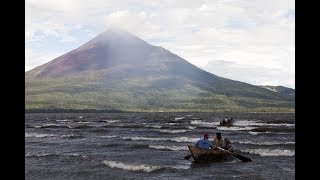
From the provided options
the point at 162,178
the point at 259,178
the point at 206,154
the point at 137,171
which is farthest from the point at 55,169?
the point at 259,178

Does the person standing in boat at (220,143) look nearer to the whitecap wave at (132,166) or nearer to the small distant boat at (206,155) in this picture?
the small distant boat at (206,155)

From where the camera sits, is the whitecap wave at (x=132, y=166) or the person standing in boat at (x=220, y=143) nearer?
the whitecap wave at (x=132, y=166)

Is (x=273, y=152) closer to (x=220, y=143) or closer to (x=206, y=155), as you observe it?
(x=220, y=143)

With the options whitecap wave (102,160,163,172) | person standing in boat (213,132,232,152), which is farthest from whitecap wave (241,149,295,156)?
whitecap wave (102,160,163,172)

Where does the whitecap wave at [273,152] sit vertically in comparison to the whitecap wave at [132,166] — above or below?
below

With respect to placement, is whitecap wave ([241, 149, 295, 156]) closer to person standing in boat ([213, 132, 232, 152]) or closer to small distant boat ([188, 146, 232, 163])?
person standing in boat ([213, 132, 232, 152])

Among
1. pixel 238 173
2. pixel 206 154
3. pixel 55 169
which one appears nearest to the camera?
pixel 238 173

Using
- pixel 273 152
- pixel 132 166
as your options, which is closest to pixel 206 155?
pixel 132 166

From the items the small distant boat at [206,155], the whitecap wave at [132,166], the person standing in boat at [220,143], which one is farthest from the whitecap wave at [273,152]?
the whitecap wave at [132,166]

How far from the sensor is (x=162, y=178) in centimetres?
2317

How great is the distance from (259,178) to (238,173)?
1.64 metres

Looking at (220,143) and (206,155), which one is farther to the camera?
(220,143)
